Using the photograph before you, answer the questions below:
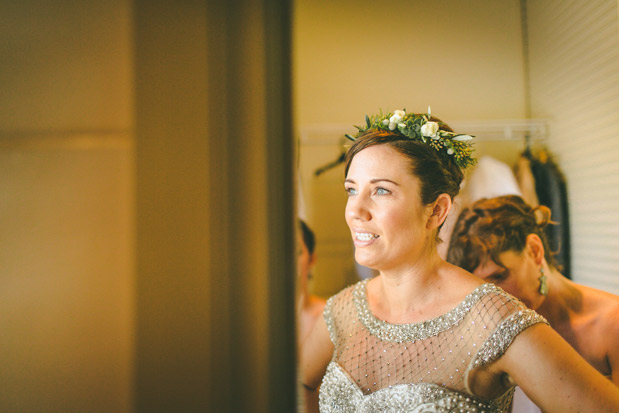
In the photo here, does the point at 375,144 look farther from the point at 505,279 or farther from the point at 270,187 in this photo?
the point at 505,279

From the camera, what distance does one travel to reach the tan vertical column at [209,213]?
1.86 feet

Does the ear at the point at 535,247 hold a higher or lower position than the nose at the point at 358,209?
lower

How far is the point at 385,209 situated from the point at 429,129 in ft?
0.43

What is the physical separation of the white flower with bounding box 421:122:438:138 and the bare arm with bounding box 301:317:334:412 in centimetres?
35

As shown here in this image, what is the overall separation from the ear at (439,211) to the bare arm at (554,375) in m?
0.18

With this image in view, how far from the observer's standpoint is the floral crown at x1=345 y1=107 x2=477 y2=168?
577 mm

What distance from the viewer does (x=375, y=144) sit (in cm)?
59

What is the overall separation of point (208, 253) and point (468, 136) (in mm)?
422

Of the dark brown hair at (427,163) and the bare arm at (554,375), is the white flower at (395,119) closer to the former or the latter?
the dark brown hair at (427,163)

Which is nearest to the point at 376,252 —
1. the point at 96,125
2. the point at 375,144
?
the point at 375,144

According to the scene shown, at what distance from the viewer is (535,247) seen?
Answer: 61cm

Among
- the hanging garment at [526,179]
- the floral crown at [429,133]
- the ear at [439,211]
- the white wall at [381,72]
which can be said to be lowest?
the ear at [439,211]

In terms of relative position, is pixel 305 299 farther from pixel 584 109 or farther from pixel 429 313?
pixel 584 109

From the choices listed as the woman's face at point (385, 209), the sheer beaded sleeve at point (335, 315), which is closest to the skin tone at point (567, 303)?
the woman's face at point (385, 209)
